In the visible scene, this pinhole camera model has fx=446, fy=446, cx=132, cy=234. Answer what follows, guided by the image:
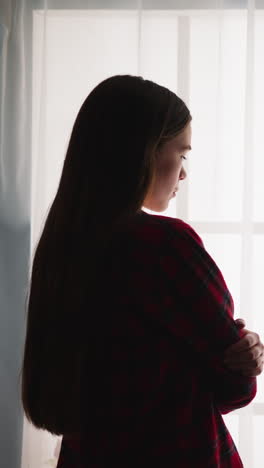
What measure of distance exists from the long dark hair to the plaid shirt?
0.04 metres

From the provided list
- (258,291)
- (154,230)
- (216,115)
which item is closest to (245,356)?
(154,230)

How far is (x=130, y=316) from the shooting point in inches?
25.7

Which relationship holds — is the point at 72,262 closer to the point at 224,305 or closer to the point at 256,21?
the point at 224,305

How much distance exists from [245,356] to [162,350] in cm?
12

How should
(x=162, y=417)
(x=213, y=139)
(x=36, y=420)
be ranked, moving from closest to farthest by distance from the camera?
(x=162, y=417) → (x=36, y=420) → (x=213, y=139)

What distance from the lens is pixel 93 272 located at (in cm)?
67

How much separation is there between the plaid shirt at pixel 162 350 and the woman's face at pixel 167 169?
104 millimetres

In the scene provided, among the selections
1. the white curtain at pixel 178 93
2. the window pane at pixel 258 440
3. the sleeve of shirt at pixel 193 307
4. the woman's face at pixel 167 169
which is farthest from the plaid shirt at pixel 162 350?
the window pane at pixel 258 440

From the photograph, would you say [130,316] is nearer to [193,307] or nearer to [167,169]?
[193,307]

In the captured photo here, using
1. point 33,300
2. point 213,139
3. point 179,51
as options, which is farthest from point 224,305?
point 179,51

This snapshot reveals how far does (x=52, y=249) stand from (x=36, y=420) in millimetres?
298

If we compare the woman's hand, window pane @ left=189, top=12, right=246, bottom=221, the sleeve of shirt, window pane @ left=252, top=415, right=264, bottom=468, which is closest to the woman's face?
the sleeve of shirt

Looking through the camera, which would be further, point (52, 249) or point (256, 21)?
point (256, 21)

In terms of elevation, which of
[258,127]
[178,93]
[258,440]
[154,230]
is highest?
[178,93]
